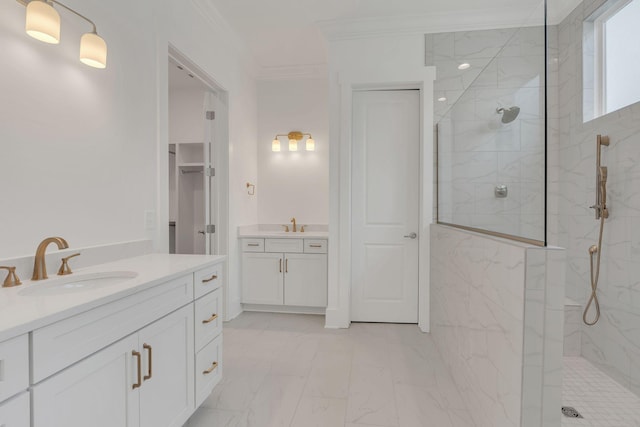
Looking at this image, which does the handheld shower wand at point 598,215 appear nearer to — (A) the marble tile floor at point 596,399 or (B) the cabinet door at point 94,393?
(A) the marble tile floor at point 596,399

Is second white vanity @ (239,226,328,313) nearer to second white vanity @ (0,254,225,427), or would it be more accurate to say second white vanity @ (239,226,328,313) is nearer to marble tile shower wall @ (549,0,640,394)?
second white vanity @ (0,254,225,427)

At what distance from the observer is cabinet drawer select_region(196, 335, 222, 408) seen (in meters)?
1.56

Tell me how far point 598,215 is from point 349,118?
202cm

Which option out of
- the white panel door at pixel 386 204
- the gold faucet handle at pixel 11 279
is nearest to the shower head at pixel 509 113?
the white panel door at pixel 386 204

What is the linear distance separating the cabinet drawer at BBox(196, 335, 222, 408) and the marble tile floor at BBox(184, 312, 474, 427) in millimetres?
170

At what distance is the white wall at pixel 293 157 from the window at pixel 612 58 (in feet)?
7.91

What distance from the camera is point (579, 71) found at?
2383mm

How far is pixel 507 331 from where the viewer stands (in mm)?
1317

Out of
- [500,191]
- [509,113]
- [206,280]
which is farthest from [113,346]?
[509,113]

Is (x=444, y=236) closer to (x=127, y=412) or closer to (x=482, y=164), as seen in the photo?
(x=482, y=164)

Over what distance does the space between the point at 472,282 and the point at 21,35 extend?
2.40 meters

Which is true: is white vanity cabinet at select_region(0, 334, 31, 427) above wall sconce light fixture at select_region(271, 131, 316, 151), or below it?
below

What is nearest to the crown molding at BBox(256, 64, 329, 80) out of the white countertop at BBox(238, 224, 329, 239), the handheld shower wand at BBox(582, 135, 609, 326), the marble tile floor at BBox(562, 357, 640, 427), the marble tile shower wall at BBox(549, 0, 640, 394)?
the white countertop at BBox(238, 224, 329, 239)

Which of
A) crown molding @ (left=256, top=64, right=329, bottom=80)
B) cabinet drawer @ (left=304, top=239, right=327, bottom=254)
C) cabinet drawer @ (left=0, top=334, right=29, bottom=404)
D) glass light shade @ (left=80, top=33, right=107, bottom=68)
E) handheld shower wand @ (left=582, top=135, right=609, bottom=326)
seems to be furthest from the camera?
crown molding @ (left=256, top=64, right=329, bottom=80)
